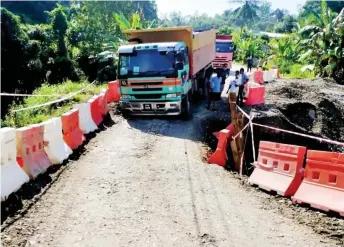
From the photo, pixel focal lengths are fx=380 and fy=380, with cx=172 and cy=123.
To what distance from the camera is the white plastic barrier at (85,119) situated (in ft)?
33.2

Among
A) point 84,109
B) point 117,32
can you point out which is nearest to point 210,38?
point 84,109

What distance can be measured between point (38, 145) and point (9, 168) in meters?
1.21

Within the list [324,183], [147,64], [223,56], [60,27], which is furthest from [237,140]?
[60,27]

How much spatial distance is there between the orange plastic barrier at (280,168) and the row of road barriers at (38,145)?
4.10m

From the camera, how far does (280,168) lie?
7.37 meters

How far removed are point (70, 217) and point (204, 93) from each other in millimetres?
13320

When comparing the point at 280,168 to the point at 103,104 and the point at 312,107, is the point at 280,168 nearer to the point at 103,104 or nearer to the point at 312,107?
the point at 103,104

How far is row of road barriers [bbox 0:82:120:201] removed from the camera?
6.07m

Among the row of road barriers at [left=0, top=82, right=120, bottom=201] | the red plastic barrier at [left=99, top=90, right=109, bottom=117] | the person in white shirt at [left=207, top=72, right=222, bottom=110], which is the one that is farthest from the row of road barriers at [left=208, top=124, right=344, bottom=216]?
the person in white shirt at [left=207, top=72, right=222, bottom=110]

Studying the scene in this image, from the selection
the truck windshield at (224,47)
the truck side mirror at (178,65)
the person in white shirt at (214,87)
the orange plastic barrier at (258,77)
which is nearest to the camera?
the truck side mirror at (178,65)

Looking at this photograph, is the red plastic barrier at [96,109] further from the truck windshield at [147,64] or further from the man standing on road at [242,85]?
the man standing on road at [242,85]

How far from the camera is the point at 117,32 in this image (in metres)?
39.2

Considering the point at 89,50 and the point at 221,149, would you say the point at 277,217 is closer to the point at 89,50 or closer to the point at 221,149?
the point at 221,149

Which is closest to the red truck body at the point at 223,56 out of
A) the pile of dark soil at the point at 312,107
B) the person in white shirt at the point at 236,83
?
the pile of dark soil at the point at 312,107
